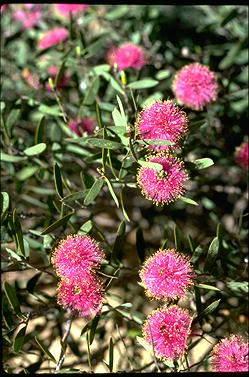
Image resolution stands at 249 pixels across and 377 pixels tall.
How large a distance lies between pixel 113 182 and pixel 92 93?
331 mm

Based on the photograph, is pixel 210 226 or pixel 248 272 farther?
pixel 210 226

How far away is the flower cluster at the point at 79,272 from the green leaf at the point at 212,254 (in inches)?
8.3

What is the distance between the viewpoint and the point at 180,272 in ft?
3.10

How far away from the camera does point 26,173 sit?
1306 millimetres

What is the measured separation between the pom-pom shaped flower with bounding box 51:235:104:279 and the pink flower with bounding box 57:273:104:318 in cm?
1

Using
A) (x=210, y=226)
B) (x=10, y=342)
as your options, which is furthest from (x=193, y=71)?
(x=10, y=342)

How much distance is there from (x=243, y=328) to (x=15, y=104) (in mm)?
755

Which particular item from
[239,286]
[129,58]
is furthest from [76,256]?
[129,58]

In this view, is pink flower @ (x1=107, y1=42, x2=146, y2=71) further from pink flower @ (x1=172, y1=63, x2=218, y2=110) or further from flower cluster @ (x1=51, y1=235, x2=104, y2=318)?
flower cluster @ (x1=51, y1=235, x2=104, y2=318)

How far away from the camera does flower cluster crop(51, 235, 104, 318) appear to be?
939mm

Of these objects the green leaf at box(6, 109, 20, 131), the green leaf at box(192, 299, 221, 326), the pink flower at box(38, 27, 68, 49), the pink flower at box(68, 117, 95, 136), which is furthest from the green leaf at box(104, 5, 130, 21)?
the green leaf at box(192, 299, 221, 326)

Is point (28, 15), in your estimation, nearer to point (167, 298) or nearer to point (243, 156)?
point (243, 156)

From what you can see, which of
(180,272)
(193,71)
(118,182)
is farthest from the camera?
(193,71)

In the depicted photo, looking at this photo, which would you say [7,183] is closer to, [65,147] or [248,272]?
[65,147]
